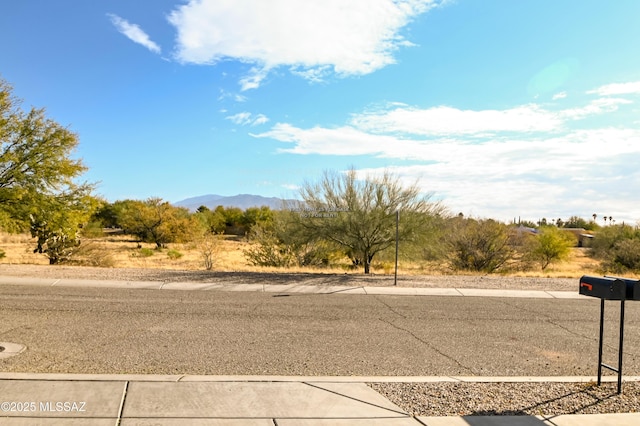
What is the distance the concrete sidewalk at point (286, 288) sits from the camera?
13680mm

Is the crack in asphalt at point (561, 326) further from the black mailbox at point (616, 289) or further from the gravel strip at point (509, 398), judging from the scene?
the black mailbox at point (616, 289)

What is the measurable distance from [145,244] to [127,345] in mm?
47851

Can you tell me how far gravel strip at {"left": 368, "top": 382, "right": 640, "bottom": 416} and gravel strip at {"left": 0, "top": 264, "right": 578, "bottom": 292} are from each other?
9186 millimetres

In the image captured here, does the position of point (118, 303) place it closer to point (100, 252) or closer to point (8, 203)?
point (8, 203)

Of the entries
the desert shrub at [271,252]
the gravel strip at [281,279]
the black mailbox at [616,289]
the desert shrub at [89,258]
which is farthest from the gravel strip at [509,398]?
the desert shrub at [89,258]

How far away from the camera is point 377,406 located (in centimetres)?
523

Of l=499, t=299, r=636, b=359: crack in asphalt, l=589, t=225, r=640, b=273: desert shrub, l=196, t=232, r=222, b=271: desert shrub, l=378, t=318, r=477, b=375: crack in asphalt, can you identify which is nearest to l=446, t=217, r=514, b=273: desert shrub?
l=589, t=225, r=640, b=273: desert shrub

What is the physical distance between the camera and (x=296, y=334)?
8758 millimetres

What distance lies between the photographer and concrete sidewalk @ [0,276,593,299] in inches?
539

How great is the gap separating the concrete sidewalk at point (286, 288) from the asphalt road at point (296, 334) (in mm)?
650

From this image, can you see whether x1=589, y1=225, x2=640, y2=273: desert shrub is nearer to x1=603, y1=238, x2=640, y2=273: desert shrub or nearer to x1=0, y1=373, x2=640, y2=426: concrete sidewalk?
x1=603, y1=238, x2=640, y2=273: desert shrub

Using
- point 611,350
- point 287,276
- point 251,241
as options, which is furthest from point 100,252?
point 611,350

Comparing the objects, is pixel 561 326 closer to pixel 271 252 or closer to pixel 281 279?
pixel 281 279

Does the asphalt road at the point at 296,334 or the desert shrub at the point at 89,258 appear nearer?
the asphalt road at the point at 296,334
